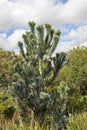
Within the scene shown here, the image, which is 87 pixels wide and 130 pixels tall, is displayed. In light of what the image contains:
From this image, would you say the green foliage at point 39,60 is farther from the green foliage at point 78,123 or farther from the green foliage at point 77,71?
the green foliage at point 77,71

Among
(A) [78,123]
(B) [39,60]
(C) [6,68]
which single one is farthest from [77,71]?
(A) [78,123]

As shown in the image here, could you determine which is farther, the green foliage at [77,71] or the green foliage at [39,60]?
the green foliage at [77,71]

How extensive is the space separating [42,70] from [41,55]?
1.84ft

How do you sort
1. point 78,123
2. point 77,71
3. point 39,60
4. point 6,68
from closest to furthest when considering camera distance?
1. point 78,123
2. point 39,60
3. point 6,68
4. point 77,71

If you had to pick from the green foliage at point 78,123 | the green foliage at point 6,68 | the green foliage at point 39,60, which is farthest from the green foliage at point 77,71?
the green foliage at point 78,123

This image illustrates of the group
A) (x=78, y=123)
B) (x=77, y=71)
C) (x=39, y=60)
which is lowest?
(x=78, y=123)

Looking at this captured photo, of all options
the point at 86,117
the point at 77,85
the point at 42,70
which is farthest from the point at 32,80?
the point at 77,85

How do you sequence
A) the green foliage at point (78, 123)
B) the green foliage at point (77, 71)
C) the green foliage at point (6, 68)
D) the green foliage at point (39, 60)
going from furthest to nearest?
the green foliage at point (77, 71)
the green foliage at point (6, 68)
the green foliage at point (39, 60)
the green foliage at point (78, 123)

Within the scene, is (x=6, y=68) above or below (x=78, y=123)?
above

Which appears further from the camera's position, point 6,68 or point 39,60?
point 6,68

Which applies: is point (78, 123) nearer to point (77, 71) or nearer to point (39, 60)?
point (39, 60)

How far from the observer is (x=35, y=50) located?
1230 centimetres

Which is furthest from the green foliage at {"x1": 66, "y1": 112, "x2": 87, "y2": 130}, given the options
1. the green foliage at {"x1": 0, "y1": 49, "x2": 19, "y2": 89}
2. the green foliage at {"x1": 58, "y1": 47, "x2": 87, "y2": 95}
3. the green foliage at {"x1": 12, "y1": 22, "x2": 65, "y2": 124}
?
the green foliage at {"x1": 58, "y1": 47, "x2": 87, "y2": 95}

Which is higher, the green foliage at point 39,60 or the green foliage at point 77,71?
the green foliage at point 77,71
